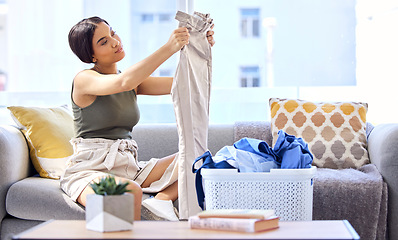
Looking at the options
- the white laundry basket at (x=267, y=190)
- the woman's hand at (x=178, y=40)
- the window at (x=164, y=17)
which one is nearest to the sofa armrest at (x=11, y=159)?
the woman's hand at (x=178, y=40)

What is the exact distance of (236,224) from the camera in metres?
1.39

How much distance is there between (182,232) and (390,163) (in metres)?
1.44

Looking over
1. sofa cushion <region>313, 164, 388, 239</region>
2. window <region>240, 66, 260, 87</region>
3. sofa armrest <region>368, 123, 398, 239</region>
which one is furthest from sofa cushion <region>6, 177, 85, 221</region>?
window <region>240, 66, 260, 87</region>

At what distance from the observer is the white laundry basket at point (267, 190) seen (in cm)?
184

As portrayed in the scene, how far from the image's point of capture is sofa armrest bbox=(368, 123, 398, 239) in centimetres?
243

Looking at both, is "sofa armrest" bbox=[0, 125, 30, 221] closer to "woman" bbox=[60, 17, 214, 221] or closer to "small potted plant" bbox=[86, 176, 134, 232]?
"woman" bbox=[60, 17, 214, 221]

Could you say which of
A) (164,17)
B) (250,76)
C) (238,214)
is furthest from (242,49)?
(238,214)

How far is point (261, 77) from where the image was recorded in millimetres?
3742

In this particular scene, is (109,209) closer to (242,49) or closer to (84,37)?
(84,37)

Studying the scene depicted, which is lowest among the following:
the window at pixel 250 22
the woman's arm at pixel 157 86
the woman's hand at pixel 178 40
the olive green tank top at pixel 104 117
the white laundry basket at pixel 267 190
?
the white laundry basket at pixel 267 190

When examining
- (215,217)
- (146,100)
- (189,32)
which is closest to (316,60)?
(146,100)

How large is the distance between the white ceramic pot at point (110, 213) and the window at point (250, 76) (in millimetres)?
2434

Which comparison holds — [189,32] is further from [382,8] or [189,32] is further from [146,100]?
[382,8]

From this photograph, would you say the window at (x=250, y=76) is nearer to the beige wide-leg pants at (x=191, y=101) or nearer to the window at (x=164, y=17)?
the window at (x=164, y=17)
